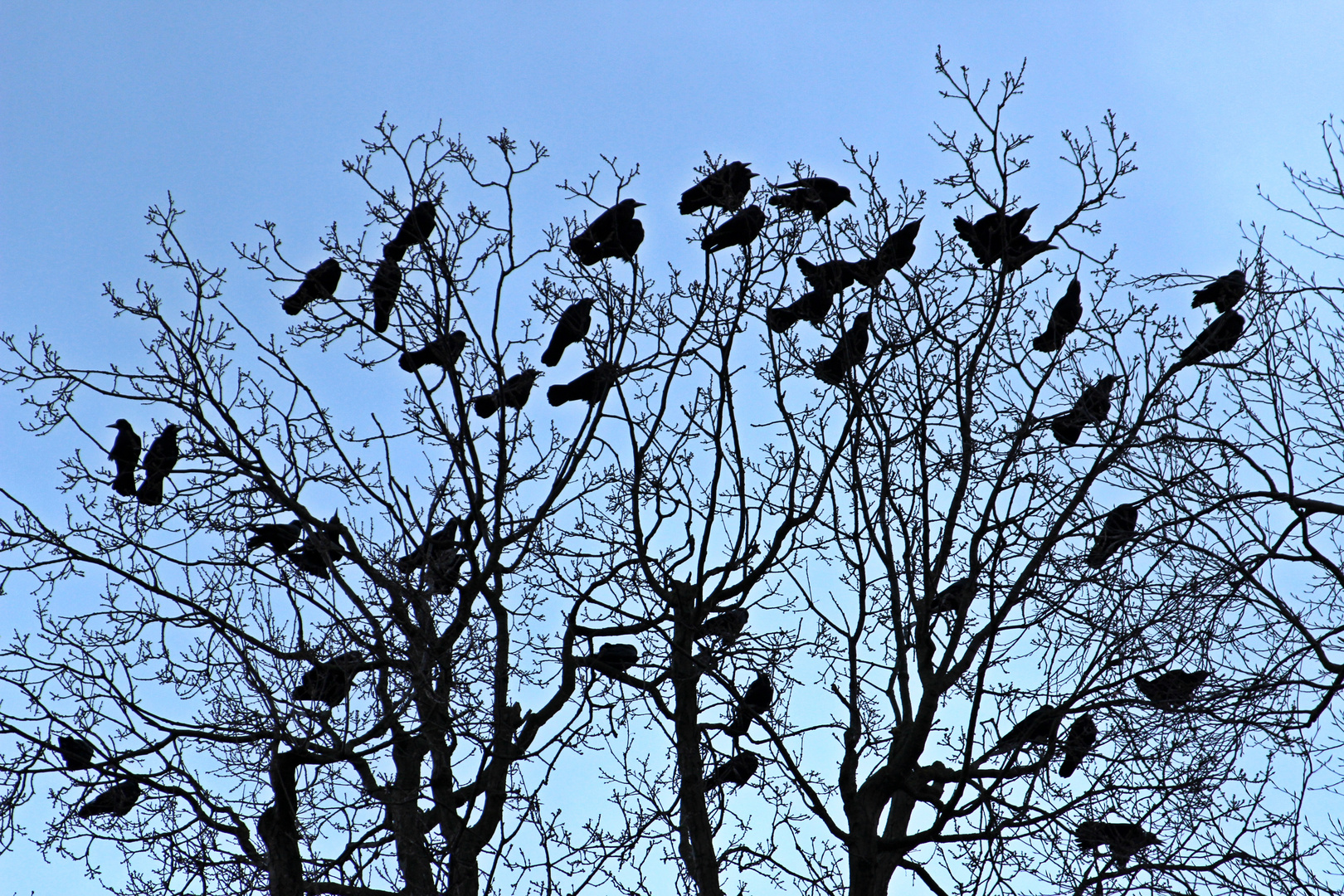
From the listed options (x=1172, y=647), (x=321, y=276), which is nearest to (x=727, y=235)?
(x=321, y=276)

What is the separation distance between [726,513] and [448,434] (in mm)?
1704

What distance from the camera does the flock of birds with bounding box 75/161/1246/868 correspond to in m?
8.11

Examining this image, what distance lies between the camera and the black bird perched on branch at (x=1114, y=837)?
732cm

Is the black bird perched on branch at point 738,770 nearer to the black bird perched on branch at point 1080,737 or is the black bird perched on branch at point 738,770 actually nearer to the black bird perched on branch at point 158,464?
the black bird perched on branch at point 1080,737

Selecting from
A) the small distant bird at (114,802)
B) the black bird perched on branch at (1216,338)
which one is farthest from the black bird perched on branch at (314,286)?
the black bird perched on branch at (1216,338)

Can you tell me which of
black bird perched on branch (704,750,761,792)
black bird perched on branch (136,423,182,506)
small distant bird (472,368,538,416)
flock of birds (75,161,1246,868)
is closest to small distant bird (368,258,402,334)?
flock of birds (75,161,1246,868)

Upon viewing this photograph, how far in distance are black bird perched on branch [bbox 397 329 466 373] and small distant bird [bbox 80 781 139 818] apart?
2.73 meters

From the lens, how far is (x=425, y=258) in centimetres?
849

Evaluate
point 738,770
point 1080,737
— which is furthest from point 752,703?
→ point 1080,737

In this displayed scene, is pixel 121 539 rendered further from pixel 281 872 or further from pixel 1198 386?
pixel 1198 386

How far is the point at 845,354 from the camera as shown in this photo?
8648mm

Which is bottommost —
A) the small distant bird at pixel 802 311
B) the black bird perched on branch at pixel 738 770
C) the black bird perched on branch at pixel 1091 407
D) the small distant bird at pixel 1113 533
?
the black bird perched on branch at pixel 738 770

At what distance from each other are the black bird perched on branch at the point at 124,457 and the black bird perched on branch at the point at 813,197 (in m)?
4.03

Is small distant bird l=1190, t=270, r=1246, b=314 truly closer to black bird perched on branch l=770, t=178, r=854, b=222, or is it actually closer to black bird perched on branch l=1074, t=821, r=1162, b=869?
black bird perched on branch l=770, t=178, r=854, b=222
